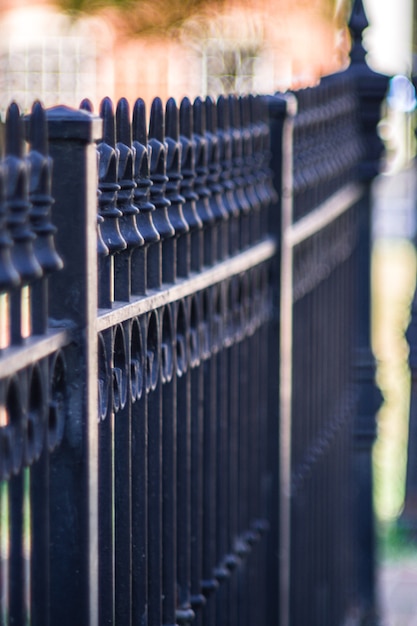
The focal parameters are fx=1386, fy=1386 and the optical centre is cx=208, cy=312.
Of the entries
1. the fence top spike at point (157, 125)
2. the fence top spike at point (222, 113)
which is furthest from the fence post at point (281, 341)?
the fence top spike at point (157, 125)

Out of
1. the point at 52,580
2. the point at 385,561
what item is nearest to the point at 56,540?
the point at 52,580

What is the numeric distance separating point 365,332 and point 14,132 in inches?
176

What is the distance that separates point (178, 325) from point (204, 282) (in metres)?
0.16

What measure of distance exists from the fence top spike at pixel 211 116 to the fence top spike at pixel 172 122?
34 cm

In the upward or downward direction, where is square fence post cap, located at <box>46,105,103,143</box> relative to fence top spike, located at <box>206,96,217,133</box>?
upward

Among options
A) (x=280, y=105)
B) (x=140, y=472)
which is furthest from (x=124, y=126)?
(x=280, y=105)

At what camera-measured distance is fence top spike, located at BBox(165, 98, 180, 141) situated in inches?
98.4

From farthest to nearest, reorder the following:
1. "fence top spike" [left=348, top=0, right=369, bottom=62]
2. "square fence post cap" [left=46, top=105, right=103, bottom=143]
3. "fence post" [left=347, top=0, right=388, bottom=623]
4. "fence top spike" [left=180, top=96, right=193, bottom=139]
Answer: "fence top spike" [left=348, top=0, right=369, bottom=62]
"fence post" [left=347, top=0, right=388, bottom=623]
"fence top spike" [left=180, top=96, right=193, bottom=139]
"square fence post cap" [left=46, top=105, right=103, bottom=143]

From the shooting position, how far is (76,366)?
6.19 feet

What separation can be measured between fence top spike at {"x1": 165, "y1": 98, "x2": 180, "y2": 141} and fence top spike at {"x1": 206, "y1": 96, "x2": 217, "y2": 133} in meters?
0.34

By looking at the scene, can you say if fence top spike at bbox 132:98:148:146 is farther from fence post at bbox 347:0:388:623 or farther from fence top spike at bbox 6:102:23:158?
fence post at bbox 347:0:388:623

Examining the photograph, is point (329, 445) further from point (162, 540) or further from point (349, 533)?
point (162, 540)

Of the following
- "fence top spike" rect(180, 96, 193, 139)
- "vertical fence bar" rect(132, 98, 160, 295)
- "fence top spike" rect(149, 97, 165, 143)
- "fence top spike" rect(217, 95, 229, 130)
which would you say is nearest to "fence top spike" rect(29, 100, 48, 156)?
"vertical fence bar" rect(132, 98, 160, 295)

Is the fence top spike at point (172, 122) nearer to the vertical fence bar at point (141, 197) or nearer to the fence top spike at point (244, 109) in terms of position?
the vertical fence bar at point (141, 197)
